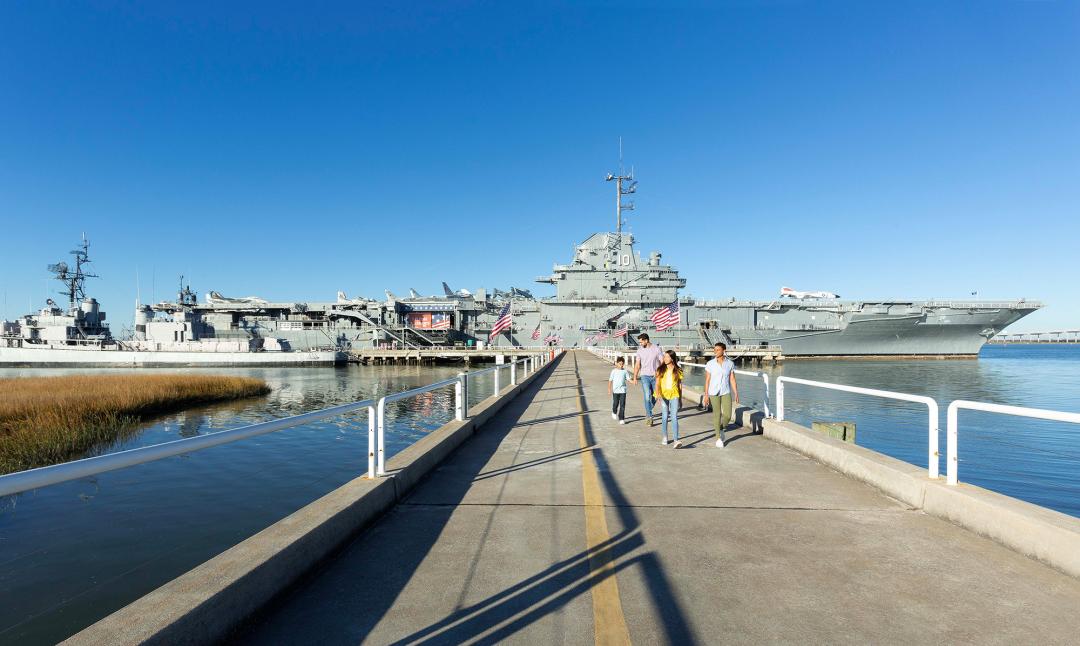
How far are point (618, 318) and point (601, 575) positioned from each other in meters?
56.7

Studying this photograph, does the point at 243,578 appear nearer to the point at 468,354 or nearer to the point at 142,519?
the point at 142,519

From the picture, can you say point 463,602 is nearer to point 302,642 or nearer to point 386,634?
point 386,634

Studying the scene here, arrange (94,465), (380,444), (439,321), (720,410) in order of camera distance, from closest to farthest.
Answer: (94,465), (380,444), (720,410), (439,321)

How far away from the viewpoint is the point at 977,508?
461cm

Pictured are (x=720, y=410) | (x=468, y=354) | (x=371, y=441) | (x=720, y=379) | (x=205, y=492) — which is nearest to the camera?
(x=371, y=441)

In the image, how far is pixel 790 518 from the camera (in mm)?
5070

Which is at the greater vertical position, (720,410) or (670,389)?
(670,389)

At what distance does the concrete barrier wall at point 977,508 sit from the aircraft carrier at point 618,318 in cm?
5157

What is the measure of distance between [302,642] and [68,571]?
5.82 m

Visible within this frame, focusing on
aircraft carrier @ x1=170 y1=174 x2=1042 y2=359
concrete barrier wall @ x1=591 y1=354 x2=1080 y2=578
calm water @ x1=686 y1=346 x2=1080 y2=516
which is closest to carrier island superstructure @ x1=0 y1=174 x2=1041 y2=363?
aircraft carrier @ x1=170 y1=174 x2=1042 y2=359

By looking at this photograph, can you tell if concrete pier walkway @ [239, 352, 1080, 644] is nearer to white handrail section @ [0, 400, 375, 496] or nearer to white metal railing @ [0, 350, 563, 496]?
white metal railing @ [0, 350, 563, 496]

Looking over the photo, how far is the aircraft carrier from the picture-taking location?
196 feet

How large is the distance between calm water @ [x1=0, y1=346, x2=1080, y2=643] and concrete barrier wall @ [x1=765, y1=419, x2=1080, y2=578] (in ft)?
24.3

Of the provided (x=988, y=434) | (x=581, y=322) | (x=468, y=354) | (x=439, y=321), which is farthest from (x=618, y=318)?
(x=988, y=434)
